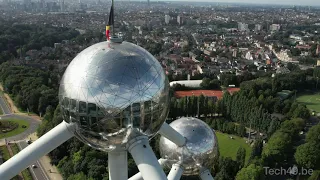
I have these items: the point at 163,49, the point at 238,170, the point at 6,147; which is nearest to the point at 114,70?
the point at 238,170

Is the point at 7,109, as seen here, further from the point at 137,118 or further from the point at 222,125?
the point at 137,118

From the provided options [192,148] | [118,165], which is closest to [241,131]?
[192,148]

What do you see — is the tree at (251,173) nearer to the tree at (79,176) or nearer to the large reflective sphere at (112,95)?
the tree at (79,176)

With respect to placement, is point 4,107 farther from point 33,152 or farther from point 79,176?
point 33,152

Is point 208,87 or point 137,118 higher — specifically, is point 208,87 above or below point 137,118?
below

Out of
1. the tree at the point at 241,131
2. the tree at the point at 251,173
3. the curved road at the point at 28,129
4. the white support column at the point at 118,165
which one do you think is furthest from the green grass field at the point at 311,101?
the white support column at the point at 118,165

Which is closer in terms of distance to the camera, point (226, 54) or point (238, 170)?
point (238, 170)
